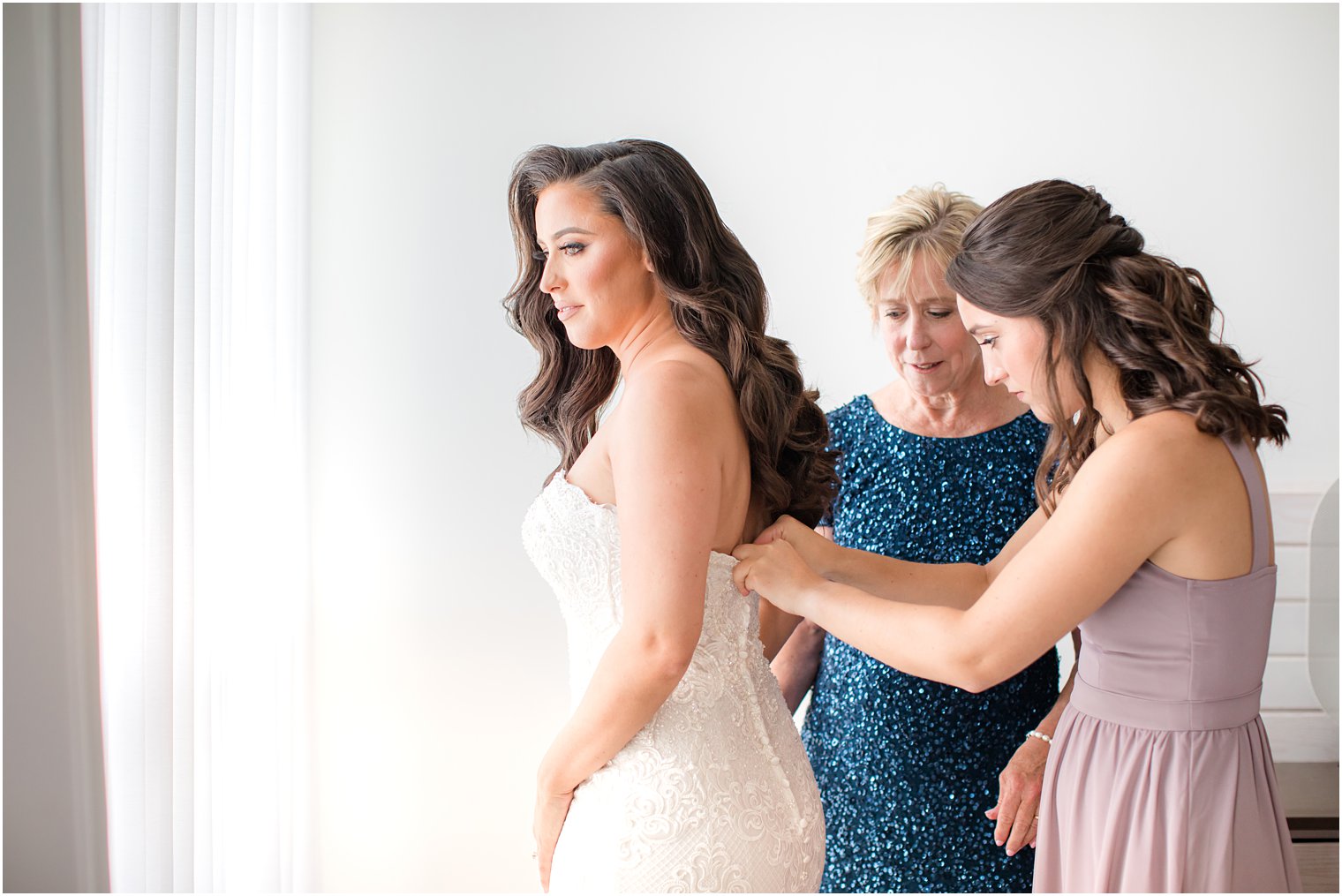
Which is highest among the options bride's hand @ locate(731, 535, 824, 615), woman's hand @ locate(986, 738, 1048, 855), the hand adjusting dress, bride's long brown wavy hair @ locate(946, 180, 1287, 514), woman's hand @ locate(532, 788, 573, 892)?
bride's long brown wavy hair @ locate(946, 180, 1287, 514)

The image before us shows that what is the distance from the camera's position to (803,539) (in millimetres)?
1617

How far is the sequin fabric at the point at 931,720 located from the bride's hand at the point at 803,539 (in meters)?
0.41

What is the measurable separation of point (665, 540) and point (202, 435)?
146cm

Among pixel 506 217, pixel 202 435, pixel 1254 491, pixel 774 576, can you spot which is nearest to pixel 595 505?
pixel 774 576

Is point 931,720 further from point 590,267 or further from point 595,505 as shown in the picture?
point 590,267

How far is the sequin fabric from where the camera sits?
198cm

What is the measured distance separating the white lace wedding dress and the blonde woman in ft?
1.67

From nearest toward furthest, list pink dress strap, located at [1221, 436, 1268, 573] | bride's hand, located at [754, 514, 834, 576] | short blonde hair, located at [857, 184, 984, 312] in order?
pink dress strap, located at [1221, 436, 1268, 573], bride's hand, located at [754, 514, 834, 576], short blonde hair, located at [857, 184, 984, 312]

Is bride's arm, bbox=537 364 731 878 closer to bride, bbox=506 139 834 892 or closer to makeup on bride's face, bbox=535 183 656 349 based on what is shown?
bride, bbox=506 139 834 892

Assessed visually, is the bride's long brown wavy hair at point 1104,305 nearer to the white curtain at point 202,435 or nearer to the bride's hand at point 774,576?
the bride's hand at point 774,576

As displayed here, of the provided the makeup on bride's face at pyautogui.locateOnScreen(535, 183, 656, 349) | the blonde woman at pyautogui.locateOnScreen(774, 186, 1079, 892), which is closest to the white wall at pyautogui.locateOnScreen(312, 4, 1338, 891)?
the blonde woman at pyautogui.locateOnScreen(774, 186, 1079, 892)

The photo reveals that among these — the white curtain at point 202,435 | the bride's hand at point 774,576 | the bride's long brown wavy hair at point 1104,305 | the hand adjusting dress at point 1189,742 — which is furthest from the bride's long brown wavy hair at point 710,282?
the white curtain at point 202,435

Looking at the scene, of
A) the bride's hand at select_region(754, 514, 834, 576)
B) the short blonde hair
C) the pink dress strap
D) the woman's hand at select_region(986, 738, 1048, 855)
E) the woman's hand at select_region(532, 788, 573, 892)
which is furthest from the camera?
the short blonde hair

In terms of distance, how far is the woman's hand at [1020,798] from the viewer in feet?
5.67
